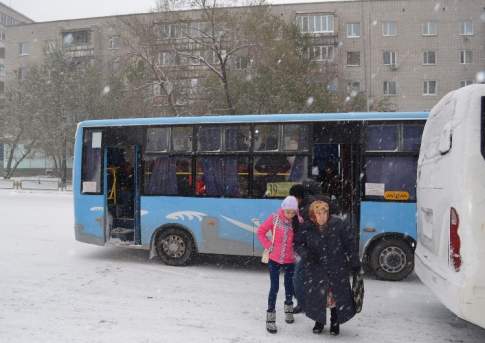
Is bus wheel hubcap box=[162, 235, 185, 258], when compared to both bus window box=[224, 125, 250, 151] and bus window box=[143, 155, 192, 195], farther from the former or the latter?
bus window box=[224, 125, 250, 151]

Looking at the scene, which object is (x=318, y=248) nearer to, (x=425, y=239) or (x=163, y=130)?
(x=425, y=239)

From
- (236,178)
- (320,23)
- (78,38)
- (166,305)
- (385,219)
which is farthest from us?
(78,38)

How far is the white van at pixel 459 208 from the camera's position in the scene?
4441 mm

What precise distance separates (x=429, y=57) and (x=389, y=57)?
3516 millimetres

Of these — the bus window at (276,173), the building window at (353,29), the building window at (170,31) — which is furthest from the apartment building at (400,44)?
the bus window at (276,173)

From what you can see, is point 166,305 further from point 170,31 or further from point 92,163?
point 170,31

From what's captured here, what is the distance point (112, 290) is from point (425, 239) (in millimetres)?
4805

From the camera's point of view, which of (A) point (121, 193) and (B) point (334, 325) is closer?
(B) point (334, 325)

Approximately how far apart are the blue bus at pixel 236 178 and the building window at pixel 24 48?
176 feet

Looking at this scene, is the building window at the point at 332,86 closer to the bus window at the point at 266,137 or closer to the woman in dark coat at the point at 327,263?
the bus window at the point at 266,137

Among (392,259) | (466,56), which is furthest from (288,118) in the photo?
(466,56)

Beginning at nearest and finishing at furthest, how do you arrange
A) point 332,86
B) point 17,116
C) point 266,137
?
point 266,137 < point 332,86 < point 17,116

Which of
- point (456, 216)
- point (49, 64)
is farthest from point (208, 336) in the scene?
point (49, 64)

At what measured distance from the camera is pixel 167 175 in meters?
9.34
